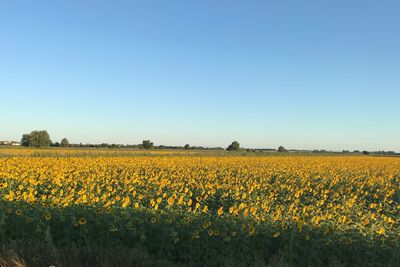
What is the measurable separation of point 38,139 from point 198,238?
72.8 meters

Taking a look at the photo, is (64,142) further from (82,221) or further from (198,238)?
(198,238)

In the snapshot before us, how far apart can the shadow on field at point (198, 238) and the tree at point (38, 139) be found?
70500 millimetres

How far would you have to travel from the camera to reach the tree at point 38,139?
72.2 m

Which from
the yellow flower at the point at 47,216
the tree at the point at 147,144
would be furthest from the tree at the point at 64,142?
the yellow flower at the point at 47,216

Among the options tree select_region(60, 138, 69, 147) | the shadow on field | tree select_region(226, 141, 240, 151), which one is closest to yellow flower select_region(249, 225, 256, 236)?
the shadow on field

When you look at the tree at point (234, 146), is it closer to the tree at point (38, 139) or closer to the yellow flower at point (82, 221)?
the tree at point (38, 139)

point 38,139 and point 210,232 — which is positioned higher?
point 38,139

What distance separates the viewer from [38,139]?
238 feet

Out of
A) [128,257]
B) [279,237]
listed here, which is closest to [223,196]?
[279,237]

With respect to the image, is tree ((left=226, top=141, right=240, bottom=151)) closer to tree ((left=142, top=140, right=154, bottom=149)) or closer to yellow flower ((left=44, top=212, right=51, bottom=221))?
tree ((left=142, top=140, right=154, bottom=149))

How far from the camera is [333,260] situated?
5.80 m

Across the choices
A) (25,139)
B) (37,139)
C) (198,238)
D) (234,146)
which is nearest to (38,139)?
(37,139)

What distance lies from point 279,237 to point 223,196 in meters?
5.05

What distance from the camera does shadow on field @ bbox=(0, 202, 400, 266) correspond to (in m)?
5.93
